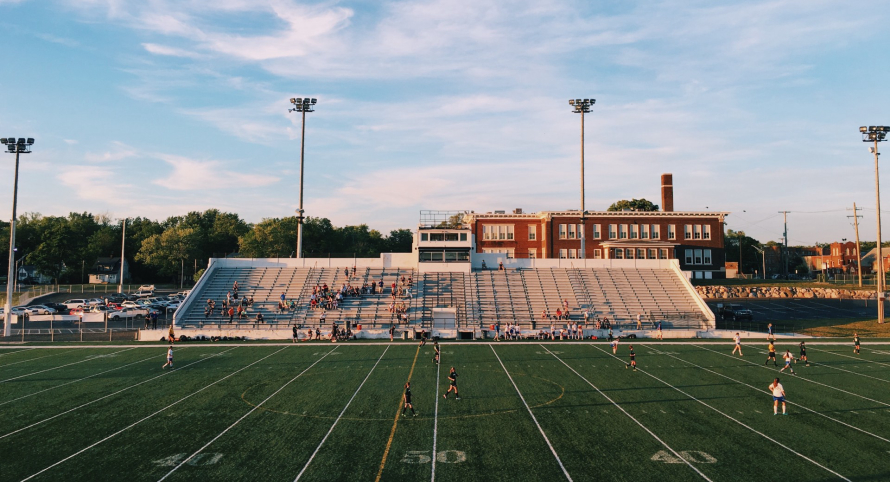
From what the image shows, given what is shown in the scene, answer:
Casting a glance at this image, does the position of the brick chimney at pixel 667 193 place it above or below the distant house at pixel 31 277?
above

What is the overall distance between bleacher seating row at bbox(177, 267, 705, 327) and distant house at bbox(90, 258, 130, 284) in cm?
5888

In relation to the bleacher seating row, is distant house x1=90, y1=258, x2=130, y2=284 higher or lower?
higher

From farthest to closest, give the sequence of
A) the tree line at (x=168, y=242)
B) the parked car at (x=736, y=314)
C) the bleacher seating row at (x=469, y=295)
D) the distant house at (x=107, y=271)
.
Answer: the distant house at (x=107, y=271), the tree line at (x=168, y=242), the parked car at (x=736, y=314), the bleacher seating row at (x=469, y=295)

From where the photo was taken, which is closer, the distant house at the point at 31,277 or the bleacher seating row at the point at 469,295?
the bleacher seating row at the point at 469,295

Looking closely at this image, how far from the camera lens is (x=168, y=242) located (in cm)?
9106

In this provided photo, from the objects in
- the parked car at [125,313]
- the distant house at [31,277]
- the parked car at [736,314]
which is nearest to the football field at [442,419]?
the parked car at [736,314]

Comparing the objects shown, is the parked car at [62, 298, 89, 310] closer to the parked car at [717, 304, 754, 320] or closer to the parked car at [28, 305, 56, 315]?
the parked car at [28, 305, 56, 315]

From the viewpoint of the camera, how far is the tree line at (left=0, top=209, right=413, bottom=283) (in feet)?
299

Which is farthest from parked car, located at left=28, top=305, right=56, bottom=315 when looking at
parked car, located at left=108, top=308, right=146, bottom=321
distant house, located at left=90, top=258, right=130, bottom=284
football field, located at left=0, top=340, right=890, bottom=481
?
distant house, located at left=90, top=258, right=130, bottom=284

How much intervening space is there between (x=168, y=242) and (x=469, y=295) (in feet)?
211

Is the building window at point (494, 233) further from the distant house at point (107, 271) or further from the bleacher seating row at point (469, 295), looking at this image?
the distant house at point (107, 271)

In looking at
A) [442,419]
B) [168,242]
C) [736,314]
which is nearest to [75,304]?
[168,242]

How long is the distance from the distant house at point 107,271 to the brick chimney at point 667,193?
9101 cm

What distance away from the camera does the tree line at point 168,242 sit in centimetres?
9100
